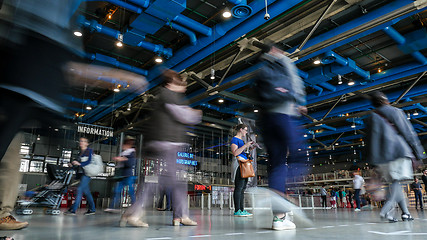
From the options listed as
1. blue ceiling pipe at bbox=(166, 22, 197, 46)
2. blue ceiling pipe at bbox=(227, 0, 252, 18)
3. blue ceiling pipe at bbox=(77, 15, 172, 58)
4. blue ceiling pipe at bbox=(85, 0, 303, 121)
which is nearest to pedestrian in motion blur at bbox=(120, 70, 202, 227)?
blue ceiling pipe at bbox=(85, 0, 303, 121)

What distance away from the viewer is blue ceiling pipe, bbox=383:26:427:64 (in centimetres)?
770

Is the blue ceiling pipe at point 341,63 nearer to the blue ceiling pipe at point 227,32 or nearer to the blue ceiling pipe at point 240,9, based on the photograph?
the blue ceiling pipe at point 227,32

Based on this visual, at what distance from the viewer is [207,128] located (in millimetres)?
16844

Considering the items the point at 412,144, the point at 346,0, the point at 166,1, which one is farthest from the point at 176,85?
the point at 346,0

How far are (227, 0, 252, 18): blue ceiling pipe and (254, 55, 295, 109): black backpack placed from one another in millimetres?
4082

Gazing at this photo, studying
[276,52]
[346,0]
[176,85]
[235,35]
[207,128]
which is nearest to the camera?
[276,52]

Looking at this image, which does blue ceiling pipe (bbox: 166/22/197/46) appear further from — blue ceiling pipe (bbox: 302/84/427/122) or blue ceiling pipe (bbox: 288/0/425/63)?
blue ceiling pipe (bbox: 302/84/427/122)

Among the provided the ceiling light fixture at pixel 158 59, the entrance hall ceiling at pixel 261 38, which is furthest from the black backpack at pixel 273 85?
the ceiling light fixture at pixel 158 59

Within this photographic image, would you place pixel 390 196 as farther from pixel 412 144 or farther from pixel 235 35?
pixel 235 35

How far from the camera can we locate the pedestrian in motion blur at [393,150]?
3.12 metres

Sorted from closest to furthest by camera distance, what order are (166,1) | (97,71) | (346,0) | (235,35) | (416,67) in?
(97,71)
(166,1)
(346,0)
(235,35)
(416,67)

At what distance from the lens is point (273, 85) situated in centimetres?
230

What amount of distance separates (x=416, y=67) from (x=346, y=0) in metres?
4.95

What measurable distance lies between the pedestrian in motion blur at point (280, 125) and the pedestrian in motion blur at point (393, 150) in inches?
55.6
